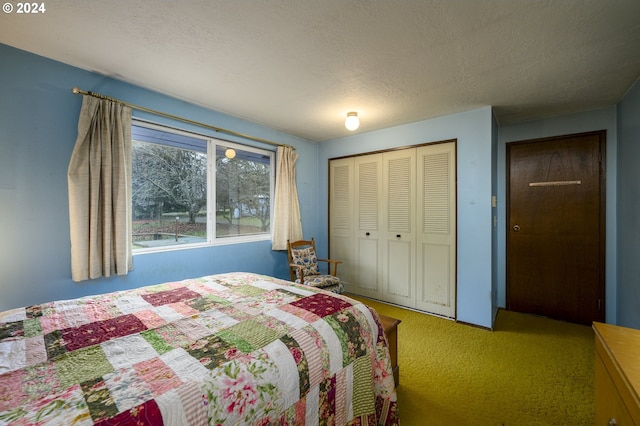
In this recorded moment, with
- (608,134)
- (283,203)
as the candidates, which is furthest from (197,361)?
(608,134)

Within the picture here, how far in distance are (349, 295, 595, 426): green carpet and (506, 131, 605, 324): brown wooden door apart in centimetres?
35

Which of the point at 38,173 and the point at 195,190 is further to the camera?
the point at 195,190

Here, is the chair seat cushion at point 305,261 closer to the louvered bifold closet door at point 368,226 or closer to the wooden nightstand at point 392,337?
the louvered bifold closet door at point 368,226

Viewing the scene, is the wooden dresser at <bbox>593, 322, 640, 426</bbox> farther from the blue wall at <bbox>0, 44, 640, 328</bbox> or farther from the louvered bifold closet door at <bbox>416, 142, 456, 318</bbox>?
the louvered bifold closet door at <bbox>416, 142, 456, 318</bbox>

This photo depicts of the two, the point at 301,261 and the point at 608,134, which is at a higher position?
the point at 608,134

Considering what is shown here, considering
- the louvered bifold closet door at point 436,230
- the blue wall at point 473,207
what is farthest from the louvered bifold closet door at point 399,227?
the blue wall at point 473,207

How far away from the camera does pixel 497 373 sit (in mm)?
2156

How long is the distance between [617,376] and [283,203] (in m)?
3.37

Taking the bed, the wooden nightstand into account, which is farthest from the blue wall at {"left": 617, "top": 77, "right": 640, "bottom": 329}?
the bed

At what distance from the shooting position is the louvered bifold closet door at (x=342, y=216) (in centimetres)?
417

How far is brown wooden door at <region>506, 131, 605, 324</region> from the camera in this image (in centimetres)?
304

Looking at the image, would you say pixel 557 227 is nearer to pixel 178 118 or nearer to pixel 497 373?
pixel 497 373

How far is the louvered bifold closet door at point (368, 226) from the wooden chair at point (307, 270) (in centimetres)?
58

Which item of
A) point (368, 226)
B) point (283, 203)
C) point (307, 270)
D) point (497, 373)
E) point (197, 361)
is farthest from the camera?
point (368, 226)
